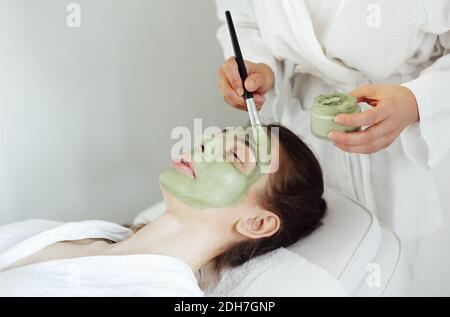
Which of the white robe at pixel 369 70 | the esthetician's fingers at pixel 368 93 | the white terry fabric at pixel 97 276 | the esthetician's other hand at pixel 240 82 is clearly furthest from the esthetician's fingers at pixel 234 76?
the white terry fabric at pixel 97 276

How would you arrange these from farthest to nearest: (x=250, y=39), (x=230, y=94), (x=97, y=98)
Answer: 1. (x=97, y=98)
2. (x=250, y=39)
3. (x=230, y=94)

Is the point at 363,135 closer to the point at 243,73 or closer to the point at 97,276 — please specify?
the point at 243,73

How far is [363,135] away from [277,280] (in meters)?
0.30

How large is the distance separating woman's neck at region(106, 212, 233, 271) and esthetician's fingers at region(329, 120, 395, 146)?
0.98 feet

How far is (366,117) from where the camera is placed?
0.94 m

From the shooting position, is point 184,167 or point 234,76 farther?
point 234,76

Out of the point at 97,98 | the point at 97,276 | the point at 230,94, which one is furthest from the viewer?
the point at 97,98

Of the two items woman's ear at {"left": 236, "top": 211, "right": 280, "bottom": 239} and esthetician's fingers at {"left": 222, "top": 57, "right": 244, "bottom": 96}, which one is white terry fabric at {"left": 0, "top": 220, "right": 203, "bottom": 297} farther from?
esthetician's fingers at {"left": 222, "top": 57, "right": 244, "bottom": 96}

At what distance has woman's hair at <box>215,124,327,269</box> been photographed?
1.06m

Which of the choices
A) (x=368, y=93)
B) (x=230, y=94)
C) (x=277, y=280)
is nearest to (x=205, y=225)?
(x=277, y=280)

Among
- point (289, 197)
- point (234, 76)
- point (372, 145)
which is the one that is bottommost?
point (289, 197)

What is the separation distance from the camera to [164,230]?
105 cm

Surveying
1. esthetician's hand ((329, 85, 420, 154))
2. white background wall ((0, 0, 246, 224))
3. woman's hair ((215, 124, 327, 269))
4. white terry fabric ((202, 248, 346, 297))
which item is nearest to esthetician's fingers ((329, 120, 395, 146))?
esthetician's hand ((329, 85, 420, 154))

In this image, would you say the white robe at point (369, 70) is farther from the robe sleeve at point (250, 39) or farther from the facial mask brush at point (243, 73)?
the facial mask brush at point (243, 73)
